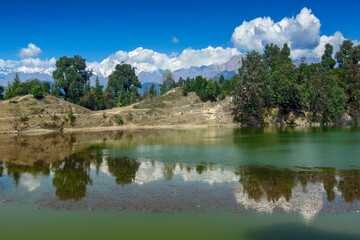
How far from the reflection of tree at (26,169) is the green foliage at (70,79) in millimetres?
100437

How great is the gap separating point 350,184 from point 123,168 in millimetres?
24609

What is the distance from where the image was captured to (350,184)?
87.5ft

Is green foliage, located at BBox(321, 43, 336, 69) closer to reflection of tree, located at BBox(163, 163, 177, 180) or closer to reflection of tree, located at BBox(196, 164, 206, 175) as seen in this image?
reflection of tree, located at BBox(196, 164, 206, 175)

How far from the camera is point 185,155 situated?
44.9 meters

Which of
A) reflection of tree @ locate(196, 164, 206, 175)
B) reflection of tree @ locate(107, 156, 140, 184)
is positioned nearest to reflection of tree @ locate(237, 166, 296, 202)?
reflection of tree @ locate(196, 164, 206, 175)

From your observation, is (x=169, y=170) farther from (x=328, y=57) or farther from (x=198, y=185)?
(x=328, y=57)

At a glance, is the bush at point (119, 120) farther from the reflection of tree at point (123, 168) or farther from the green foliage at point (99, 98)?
the reflection of tree at point (123, 168)

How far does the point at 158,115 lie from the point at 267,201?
10581 cm

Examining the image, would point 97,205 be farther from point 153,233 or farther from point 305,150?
point 305,150

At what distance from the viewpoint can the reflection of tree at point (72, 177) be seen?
26.3 m

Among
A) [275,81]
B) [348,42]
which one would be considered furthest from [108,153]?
[348,42]

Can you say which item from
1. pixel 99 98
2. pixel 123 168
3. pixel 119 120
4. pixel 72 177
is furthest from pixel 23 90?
pixel 72 177

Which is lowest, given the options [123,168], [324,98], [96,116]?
[123,168]

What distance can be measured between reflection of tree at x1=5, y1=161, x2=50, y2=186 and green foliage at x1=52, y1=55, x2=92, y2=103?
100 metres
